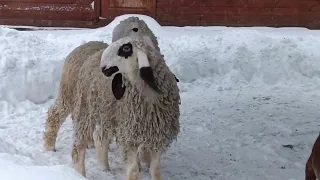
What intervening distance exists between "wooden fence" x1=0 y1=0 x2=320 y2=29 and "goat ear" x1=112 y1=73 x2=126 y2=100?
25.9 feet

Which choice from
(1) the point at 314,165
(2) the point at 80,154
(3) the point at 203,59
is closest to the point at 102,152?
(2) the point at 80,154

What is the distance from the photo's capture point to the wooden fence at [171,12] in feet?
40.8

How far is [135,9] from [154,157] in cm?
793

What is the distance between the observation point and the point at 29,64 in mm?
8477

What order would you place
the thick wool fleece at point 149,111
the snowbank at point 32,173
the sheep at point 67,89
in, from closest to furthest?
A: the snowbank at point 32,173
the thick wool fleece at point 149,111
the sheep at point 67,89

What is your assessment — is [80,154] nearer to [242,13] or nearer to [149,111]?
[149,111]

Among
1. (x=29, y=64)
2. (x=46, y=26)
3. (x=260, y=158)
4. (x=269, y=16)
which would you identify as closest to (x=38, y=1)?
(x=46, y=26)

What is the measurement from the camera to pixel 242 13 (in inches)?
500

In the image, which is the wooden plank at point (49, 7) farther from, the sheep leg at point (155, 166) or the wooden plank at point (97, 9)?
the sheep leg at point (155, 166)

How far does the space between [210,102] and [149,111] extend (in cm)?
353

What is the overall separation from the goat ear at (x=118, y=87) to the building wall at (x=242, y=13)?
795cm

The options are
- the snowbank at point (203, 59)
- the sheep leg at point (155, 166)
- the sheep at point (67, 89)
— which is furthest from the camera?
the snowbank at point (203, 59)

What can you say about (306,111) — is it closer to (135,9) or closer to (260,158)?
(260,158)

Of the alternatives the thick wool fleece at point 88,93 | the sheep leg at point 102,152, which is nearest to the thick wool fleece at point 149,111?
the thick wool fleece at point 88,93
